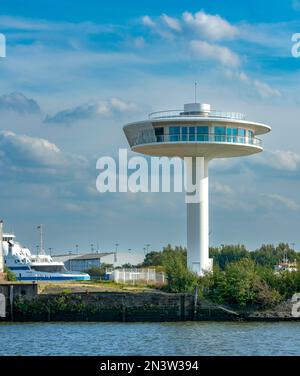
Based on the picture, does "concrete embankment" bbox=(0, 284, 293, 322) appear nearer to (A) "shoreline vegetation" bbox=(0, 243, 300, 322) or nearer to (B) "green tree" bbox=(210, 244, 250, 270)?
(A) "shoreline vegetation" bbox=(0, 243, 300, 322)

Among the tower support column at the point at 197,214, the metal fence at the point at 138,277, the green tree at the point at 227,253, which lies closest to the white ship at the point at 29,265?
the metal fence at the point at 138,277

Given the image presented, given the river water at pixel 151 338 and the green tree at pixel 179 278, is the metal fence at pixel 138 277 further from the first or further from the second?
the river water at pixel 151 338

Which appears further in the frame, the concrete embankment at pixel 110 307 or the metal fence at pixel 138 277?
the metal fence at pixel 138 277

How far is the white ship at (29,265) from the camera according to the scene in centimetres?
8969

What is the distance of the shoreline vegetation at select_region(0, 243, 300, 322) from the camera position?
66.4 metres

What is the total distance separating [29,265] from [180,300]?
32.6 m

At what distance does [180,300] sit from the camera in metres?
66.5

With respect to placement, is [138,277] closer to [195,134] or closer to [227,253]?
[195,134]

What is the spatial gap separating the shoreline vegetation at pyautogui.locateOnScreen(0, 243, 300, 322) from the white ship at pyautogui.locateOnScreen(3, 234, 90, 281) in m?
18.9

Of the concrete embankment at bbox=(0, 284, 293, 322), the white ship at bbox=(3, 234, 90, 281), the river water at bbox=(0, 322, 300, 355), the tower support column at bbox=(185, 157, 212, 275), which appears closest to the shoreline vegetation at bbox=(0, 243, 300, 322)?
the concrete embankment at bbox=(0, 284, 293, 322)

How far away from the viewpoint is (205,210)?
7494 centimetres
